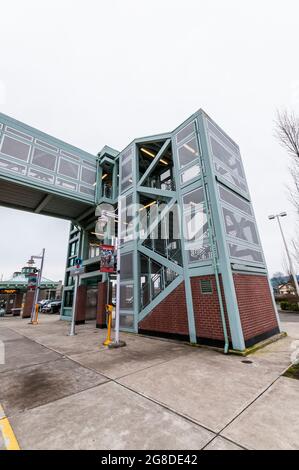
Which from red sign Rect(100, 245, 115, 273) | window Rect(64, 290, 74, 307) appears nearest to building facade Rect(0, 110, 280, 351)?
red sign Rect(100, 245, 115, 273)

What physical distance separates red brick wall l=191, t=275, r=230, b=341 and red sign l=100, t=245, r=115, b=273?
12.3 feet

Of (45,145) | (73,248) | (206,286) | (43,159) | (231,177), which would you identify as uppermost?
(45,145)

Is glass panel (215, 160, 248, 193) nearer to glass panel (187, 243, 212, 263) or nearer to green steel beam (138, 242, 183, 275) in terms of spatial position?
glass panel (187, 243, 212, 263)

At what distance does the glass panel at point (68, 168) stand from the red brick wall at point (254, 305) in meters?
13.4

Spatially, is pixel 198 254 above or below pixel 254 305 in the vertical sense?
above

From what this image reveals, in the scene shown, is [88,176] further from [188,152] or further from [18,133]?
[188,152]

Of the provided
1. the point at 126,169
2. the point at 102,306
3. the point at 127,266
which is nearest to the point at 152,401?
the point at 127,266

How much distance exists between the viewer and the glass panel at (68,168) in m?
14.6

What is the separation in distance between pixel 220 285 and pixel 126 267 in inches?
243

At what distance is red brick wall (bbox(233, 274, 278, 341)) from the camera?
7525 millimetres

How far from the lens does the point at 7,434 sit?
8.89 ft

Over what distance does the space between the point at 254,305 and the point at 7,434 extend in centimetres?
860

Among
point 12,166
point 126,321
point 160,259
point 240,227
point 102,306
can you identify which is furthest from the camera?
point 102,306

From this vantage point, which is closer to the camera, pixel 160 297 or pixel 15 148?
pixel 160 297
